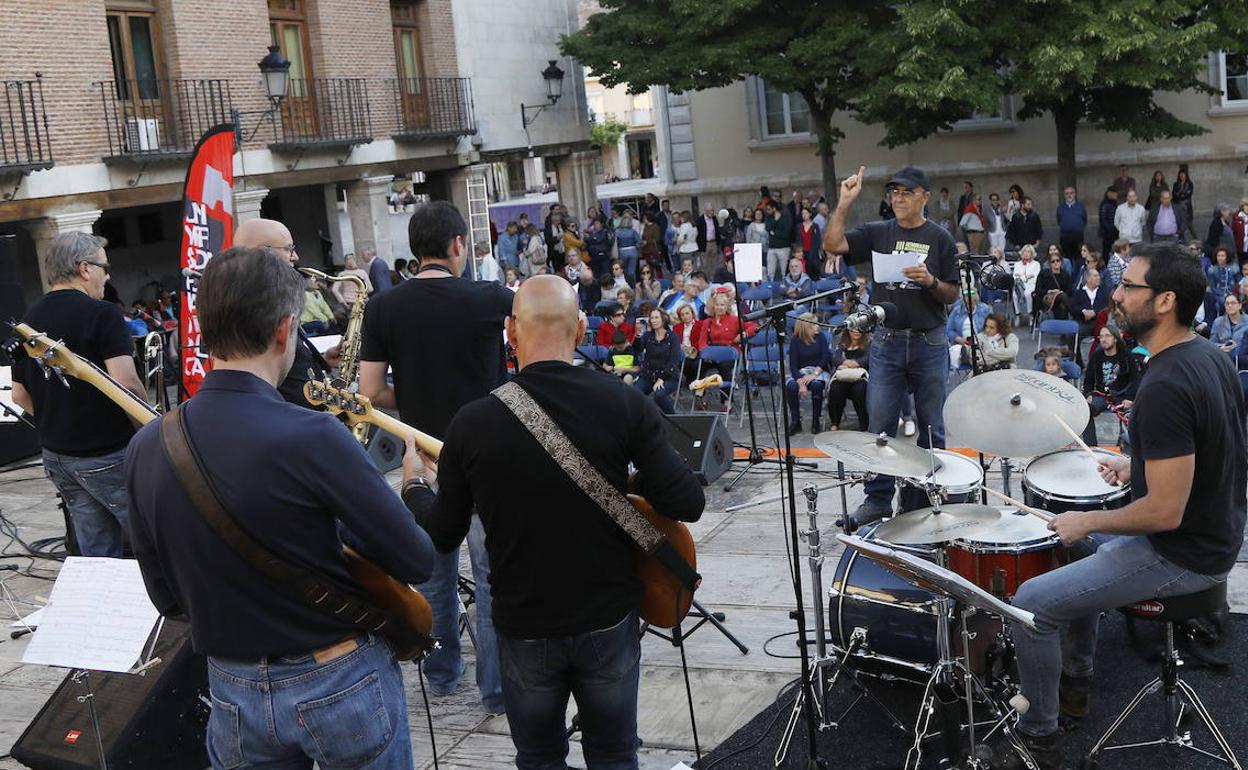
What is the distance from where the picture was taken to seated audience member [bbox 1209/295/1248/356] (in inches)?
445

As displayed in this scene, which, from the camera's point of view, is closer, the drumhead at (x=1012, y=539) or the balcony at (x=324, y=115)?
the drumhead at (x=1012, y=539)

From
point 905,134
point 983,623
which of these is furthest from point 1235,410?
point 905,134

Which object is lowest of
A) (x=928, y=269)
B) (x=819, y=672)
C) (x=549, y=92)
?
(x=819, y=672)

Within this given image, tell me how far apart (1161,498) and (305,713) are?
267cm

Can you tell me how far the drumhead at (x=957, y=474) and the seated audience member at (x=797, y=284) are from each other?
8787 millimetres

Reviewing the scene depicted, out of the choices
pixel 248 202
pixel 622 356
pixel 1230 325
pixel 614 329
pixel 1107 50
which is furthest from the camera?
pixel 248 202

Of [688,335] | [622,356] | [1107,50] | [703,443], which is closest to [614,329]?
[622,356]

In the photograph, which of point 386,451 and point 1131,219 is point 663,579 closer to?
point 386,451

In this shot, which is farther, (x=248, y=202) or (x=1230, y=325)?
(x=248, y=202)

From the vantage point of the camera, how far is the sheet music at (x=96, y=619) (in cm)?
392

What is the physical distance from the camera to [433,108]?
25.1 metres

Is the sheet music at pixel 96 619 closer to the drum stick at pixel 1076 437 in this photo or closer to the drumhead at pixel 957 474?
the drumhead at pixel 957 474

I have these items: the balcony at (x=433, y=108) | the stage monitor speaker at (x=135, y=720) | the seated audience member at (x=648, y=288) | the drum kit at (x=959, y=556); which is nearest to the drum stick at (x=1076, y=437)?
the drum kit at (x=959, y=556)

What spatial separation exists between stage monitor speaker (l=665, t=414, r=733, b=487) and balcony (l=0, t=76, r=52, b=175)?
12478mm
